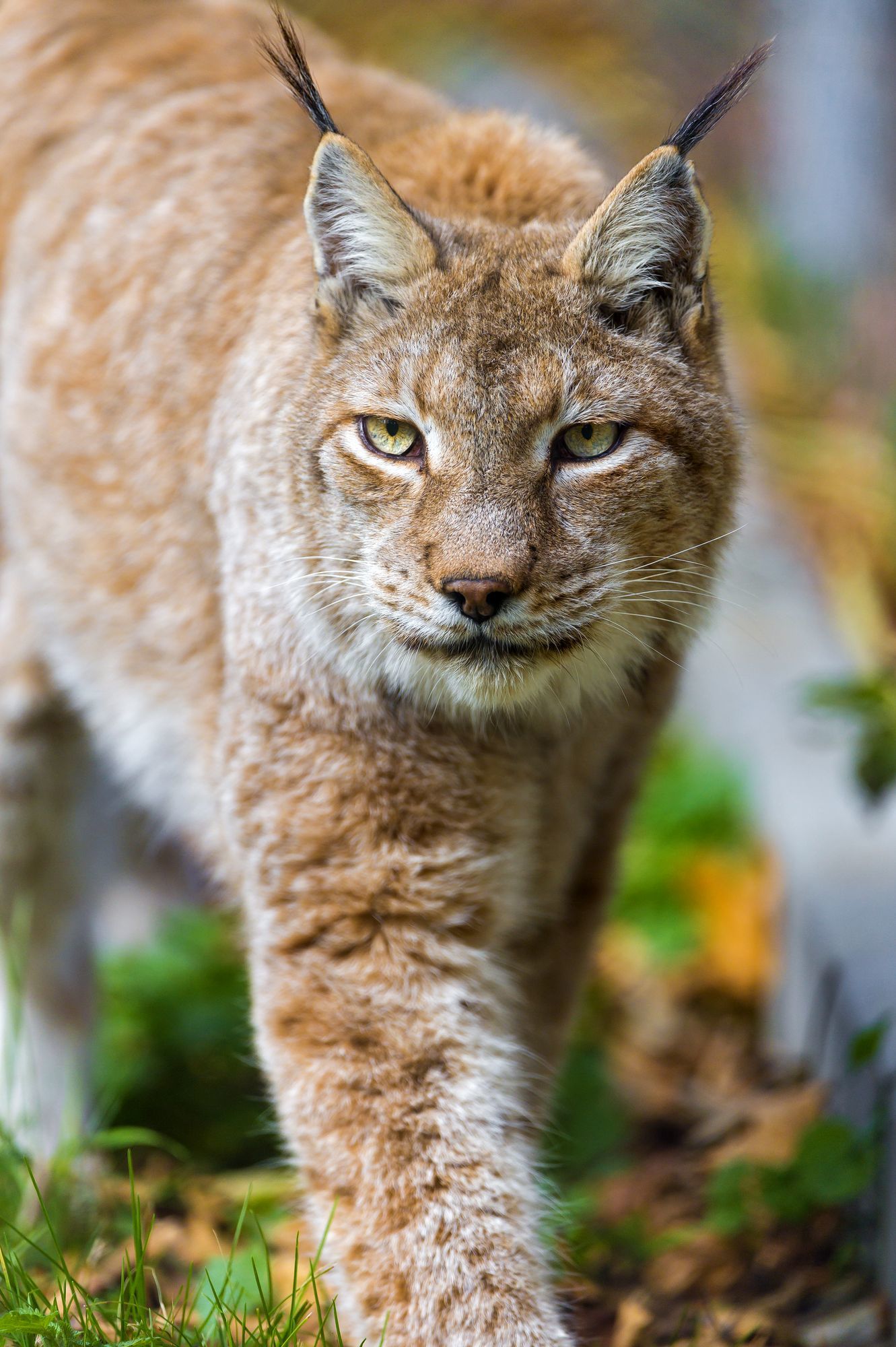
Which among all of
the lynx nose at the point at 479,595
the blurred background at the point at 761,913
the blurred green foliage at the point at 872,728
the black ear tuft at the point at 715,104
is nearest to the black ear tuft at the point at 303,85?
the black ear tuft at the point at 715,104

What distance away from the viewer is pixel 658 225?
3.11 m

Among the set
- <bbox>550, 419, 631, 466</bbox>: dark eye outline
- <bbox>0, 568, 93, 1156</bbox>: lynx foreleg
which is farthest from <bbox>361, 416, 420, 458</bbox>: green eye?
<bbox>0, 568, 93, 1156</bbox>: lynx foreleg

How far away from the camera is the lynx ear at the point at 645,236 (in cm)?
303

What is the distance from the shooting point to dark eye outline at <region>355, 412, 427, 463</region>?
10.1 ft

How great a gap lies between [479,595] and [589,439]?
17.9 inches

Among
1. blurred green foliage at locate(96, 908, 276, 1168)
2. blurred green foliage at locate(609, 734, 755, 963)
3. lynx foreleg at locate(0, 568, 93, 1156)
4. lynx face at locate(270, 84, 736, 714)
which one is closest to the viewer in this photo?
lynx face at locate(270, 84, 736, 714)

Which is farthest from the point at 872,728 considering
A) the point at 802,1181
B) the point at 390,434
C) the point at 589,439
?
the point at 390,434

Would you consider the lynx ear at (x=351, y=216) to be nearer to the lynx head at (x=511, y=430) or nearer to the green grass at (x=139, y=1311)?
the lynx head at (x=511, y=430)

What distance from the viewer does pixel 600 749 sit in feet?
11.8

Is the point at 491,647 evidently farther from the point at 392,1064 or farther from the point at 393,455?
the point at 392,1064

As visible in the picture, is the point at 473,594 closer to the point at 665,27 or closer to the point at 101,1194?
the point at 101,1194

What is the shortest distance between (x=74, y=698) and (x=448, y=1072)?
1.75m

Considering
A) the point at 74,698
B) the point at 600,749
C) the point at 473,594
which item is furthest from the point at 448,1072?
the point at 74,698

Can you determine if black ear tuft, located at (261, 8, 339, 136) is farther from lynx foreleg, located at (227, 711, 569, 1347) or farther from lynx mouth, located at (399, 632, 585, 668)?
lynx foreleg, located at (227, 711, 569, 1347)
